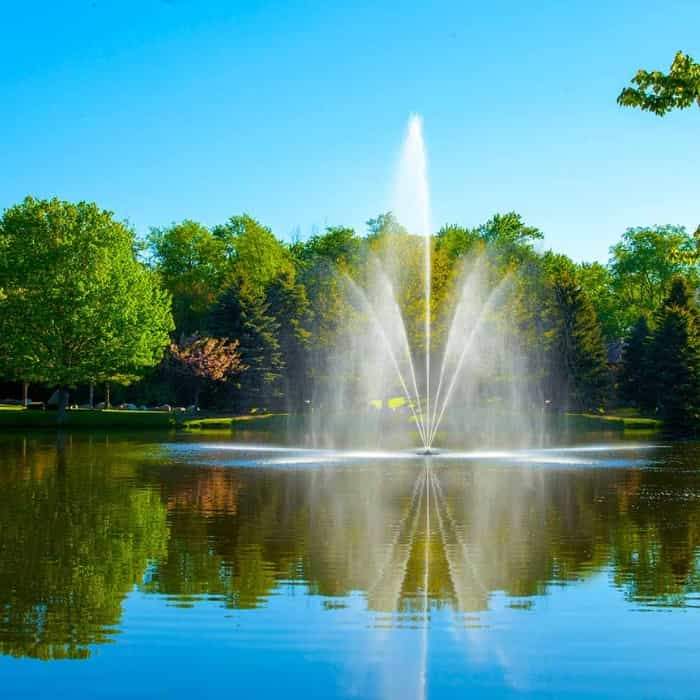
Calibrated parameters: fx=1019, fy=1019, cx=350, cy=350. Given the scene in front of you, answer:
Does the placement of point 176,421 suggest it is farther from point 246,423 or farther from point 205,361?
point 205,361

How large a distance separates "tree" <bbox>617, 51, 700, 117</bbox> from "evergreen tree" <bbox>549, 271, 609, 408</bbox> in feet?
205

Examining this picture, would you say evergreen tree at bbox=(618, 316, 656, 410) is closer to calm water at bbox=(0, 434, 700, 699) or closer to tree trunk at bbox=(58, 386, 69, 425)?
tree trunk at bbox=(58, 386, 69, 425)

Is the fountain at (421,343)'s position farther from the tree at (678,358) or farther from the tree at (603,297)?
Result: the tree at (603,297)

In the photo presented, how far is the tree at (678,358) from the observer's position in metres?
63.7

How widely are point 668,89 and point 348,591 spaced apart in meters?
11.6

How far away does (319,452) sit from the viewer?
127 ft

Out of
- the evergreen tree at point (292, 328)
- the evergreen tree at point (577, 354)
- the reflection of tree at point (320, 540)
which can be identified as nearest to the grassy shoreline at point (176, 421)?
the evergreen tree at point (577, 354)

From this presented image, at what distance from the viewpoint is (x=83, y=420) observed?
6159 centimetres

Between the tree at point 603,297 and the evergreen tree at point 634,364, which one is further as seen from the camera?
the tree at point 603,297

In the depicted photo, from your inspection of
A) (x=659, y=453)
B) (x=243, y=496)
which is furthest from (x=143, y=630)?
(x=659, y=453)

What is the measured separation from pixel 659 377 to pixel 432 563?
6060cm

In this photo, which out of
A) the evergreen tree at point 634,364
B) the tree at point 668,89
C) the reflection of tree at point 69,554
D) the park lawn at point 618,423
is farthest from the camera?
the evergreen tree at point 634,364

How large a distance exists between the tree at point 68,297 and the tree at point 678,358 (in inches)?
1323

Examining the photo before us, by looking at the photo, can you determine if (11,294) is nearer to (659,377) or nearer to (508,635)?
(659,377)
